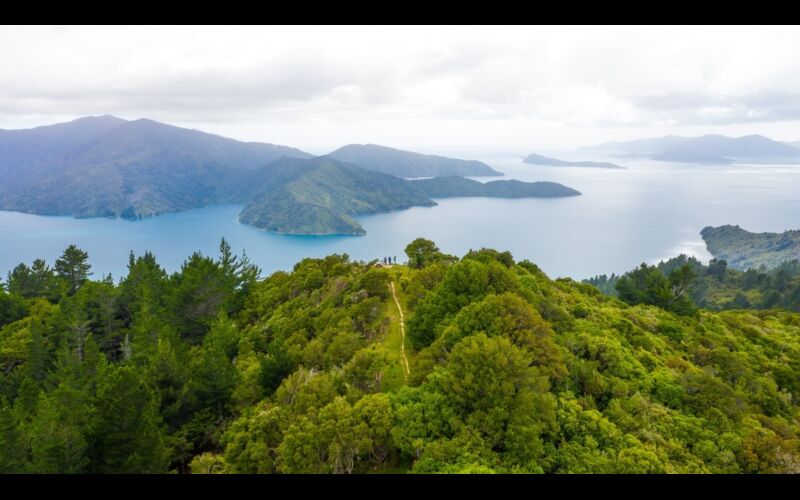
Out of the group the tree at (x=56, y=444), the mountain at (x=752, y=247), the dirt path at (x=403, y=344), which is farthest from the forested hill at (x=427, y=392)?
the mountain at (x=752, y=247)

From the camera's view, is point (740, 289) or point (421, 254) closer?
point (421, 254)

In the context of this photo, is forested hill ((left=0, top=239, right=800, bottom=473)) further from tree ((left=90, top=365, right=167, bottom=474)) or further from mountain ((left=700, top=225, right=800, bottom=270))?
mountain ((left=700, top=225, right=800, bottom=270))

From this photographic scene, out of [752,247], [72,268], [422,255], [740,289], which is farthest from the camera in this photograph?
[752,247]

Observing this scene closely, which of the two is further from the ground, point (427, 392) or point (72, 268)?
point (427, 392)

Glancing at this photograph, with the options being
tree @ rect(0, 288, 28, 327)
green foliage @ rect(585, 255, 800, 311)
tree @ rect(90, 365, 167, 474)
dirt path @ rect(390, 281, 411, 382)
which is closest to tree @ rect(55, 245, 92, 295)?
tree @ rect(0, 288, 28, 327)

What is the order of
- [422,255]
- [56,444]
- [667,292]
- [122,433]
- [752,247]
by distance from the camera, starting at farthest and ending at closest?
[752,247] → [667,292] → [422,255] → [122,433] → [56,444]

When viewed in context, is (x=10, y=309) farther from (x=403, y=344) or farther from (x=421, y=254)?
(x=403, y=344)

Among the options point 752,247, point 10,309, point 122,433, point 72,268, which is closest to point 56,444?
point 122,433
